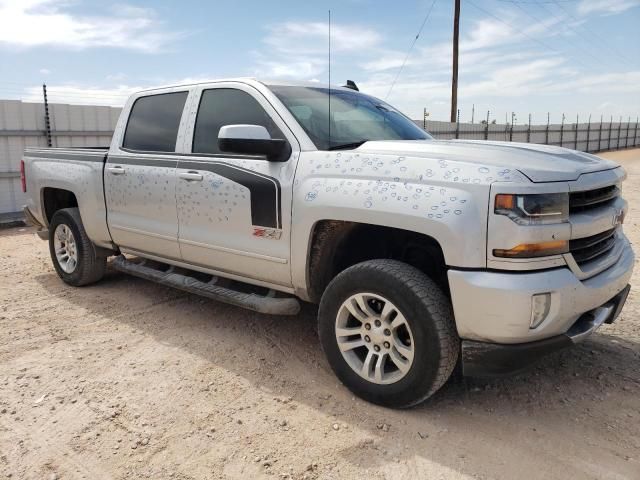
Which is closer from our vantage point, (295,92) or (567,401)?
(567,401)

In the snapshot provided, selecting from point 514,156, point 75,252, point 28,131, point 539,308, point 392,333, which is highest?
point 28,131

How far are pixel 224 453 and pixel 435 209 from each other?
1.61 metres

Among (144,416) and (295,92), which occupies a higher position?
(295,92)

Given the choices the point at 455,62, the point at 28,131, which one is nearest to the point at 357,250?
the point at 28,131

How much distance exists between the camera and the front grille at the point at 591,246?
110 inches

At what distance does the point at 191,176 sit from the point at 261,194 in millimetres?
715

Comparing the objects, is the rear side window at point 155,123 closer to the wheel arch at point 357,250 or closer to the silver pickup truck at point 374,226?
the silver pickup truck at point 374,226

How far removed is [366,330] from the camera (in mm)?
3092

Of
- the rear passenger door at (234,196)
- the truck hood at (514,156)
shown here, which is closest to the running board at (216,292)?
the rear passenger door at (234,196)

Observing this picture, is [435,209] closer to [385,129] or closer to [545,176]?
[545,176]

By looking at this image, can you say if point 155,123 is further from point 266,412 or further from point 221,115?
point 266,412

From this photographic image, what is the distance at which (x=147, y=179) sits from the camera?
4.37 meters

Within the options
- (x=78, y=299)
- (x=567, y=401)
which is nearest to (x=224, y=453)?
(x=567, y=401)

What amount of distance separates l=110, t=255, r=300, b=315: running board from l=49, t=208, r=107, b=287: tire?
38 centimetres
